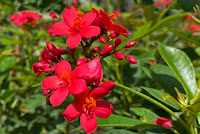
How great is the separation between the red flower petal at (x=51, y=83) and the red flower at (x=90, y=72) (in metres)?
0.07

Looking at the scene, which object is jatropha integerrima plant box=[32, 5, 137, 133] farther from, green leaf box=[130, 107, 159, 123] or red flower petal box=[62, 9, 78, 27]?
green leaf box=[130, 107, 159, 123]

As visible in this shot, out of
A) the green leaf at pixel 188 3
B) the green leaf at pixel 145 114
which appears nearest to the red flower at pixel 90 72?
the green leaf at pixel 145 114

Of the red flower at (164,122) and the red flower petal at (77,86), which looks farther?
the red flower at (164,122)

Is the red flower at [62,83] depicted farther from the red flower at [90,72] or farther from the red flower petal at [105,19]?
the red flower petal at [105,19]

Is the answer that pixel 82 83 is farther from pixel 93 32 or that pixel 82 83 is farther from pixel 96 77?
pixel 93 32

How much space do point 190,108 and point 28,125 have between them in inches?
63.7

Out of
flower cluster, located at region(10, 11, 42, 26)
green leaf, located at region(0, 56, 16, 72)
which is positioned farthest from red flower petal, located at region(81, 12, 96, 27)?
flower cluster, located at region(10, 11, 42, 26)

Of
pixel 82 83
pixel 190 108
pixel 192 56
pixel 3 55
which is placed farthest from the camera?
pixel 3 55

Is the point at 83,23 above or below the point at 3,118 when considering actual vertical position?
above

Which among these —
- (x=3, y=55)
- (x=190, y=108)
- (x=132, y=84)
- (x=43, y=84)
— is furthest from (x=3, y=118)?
(x=190, y=108)

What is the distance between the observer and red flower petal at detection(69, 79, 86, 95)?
73cm

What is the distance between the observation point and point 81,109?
827 millimetres

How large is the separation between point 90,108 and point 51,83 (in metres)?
0.16

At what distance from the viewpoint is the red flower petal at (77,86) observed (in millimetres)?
730
